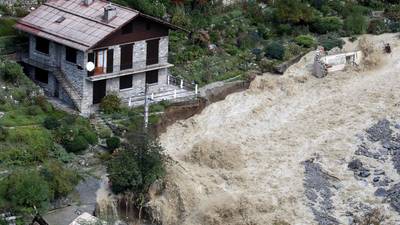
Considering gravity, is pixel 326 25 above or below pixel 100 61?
below

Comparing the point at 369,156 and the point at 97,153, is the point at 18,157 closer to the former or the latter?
the point at 97,153

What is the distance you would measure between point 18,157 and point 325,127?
69.2 feet

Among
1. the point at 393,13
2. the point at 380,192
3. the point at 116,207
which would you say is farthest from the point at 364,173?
the point at 393,13

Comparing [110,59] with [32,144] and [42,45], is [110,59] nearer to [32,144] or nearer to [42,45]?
[42,45]

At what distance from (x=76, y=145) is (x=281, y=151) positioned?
12744mm

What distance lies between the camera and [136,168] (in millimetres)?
54094

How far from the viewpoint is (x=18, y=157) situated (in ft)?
182

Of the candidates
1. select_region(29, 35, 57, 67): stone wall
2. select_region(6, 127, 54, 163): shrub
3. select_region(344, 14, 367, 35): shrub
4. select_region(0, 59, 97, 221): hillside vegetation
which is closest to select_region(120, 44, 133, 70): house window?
select_region(29, 35, 57, 67): stone wall

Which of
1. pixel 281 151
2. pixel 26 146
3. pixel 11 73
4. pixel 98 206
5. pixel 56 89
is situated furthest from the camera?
pixel 56 89

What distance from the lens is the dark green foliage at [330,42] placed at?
266 feet

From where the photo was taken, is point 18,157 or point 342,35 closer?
point 18,157

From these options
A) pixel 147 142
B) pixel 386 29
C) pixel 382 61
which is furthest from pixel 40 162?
pixel 386 29

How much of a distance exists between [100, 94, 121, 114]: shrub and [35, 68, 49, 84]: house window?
474 cm

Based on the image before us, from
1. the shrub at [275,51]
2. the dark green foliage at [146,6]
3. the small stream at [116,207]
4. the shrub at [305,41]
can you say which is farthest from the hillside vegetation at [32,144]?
the shrub at [305,41]
